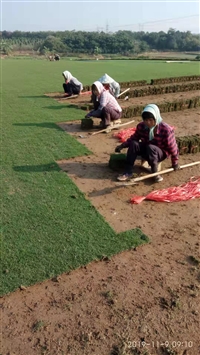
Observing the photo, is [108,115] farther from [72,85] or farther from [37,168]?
[72,85]

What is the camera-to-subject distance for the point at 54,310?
10.2 ft

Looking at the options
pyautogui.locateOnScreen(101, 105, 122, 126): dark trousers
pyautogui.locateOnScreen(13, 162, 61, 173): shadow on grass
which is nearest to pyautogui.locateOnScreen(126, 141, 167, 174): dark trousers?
pyautogui.locateOnScreen(13, 162, 61, 173): shadow on grass

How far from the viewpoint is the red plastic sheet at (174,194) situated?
5.02 m

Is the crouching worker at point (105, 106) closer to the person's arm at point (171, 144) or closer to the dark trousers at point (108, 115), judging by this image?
the dark trousers at point (108, 115)

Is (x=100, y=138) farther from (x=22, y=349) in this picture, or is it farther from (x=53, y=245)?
(x=22, y=349)

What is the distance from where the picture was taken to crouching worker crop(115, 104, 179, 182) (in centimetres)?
530

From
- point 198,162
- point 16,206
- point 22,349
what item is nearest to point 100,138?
point 198,162

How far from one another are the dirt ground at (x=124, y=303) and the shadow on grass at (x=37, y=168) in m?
1.89

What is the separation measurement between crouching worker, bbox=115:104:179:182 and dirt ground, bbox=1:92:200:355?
1110 mm

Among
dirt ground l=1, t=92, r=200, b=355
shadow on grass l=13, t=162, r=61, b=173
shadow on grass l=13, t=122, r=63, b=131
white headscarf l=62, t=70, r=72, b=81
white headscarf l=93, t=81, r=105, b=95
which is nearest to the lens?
dirt ground l=1, t=92, r=200, b=355

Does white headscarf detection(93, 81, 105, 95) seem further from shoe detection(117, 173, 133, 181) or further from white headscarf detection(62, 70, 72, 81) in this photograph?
white headscarf detection(62, 70, 72, 81)

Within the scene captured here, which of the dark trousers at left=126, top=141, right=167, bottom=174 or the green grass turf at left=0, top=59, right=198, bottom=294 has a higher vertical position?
the dark trousers at left=126, top=141, right=167, bottom=174

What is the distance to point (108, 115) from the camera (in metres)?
8.45

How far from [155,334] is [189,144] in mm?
4831
